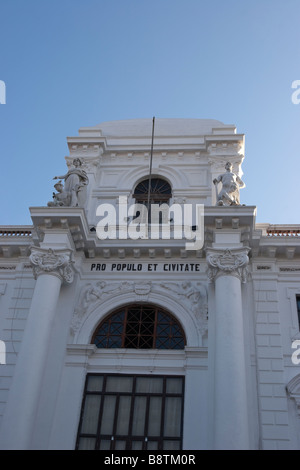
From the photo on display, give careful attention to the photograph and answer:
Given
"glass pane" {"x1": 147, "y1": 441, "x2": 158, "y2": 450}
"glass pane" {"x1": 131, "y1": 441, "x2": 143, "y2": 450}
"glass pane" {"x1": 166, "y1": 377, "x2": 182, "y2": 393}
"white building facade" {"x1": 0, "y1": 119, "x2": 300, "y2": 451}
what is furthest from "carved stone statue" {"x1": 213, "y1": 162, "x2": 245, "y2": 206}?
"glass pane" {"x1": 131, "y1": 441, "x2": 143, "y2": 450}

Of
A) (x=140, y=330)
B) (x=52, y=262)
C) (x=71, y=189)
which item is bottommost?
(x=140, y=330)

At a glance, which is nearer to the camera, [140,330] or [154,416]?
[154,416]

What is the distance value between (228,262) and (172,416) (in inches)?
199

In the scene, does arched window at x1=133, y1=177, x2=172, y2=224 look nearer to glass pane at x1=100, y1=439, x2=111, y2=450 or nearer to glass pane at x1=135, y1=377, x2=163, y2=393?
glass pane at x1=135, y1=377, x2=163, y2=393

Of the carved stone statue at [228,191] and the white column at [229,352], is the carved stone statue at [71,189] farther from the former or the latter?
the white column at [229,352]

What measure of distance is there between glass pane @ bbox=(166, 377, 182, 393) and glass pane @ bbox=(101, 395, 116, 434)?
175 centimetres

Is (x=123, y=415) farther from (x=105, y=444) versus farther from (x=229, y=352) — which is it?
(x=229, y=352)

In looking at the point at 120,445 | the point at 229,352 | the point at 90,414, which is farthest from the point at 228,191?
the point at 120,445

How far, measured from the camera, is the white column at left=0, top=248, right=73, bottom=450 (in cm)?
1453

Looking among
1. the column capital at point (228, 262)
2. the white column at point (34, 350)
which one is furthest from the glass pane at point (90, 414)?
the column capital at point (228, 262)

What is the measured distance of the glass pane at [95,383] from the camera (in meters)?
16.9

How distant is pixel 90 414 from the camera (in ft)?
53.9
